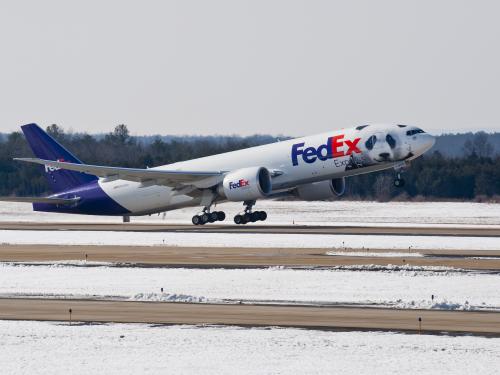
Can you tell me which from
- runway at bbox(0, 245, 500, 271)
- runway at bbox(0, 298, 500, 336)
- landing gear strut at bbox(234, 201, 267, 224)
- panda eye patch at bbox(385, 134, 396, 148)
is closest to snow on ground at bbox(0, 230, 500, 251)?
runway at bbox(0, 245, 500, 271)

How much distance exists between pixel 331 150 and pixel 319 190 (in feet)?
17.3

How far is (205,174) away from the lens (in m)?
61.8

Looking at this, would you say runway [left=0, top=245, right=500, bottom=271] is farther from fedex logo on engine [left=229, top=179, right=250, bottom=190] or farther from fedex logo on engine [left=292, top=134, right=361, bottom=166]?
fedex logo on engine [left=292, top=134, right=361, bottom=166]

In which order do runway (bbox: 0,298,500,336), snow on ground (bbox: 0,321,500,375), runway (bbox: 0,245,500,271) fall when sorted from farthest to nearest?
runway (bbox: 0,245,500,271) → runway (bbox: 0,298,500,336) → snow on ground (bbox: 0,321,500,375)

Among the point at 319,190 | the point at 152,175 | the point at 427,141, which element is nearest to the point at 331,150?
the point at 319,190

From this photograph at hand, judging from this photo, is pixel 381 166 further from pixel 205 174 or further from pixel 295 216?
pixel 295 216

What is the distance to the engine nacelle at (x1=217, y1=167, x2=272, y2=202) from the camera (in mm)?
59406

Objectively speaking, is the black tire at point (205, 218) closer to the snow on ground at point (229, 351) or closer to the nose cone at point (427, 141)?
the nose cone at point (427, 141)

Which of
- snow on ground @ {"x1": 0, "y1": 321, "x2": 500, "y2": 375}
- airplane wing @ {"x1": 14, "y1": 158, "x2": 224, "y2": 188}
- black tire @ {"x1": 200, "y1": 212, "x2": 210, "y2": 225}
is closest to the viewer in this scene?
snow on ground @ {"x1": 0, "y1": 321, "x2": 500, "y2": 375}

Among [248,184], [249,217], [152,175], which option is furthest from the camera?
[249,217]

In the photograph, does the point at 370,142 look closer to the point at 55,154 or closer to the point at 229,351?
the point at 55,154

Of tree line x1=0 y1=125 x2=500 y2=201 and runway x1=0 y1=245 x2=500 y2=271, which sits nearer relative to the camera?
runway x1=0 y1=245 x2=500 y2=271

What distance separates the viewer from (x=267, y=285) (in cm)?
3014

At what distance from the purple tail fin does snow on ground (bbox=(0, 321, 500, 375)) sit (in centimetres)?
4588
